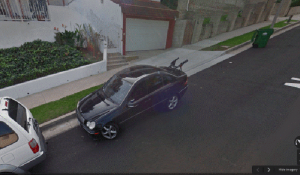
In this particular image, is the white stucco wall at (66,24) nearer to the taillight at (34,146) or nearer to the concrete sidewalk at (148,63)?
the concrete sidewalk at (148,63)

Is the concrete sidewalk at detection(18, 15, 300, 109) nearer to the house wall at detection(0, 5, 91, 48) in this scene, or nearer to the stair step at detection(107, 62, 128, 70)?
the stair step at detection(107, 62, 128, 70)

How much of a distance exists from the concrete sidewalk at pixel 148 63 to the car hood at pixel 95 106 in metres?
0.93

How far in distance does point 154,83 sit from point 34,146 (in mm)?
A: 3433

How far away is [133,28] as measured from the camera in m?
10.3

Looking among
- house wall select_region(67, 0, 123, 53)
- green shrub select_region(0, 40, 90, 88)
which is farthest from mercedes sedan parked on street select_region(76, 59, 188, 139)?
house wall select_region(67, 0, 123, 53)

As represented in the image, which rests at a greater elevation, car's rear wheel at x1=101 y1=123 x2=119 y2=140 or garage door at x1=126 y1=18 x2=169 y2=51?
garage door at x1=126 y1=18 x2=169 y2=51

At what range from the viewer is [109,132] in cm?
413

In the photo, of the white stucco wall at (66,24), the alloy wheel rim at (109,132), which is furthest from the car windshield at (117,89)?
the white stucco wall at (66,24)

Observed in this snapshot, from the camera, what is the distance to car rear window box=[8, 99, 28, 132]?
3.20m

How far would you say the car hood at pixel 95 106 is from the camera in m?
→ 4.06

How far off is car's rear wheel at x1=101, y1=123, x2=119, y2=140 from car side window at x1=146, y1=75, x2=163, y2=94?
4.89 feet

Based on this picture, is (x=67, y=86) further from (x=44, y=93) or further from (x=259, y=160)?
(x=259, y=160)

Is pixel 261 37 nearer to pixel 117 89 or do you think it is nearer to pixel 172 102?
pixel 172 102

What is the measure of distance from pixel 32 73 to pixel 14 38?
10.5ft
